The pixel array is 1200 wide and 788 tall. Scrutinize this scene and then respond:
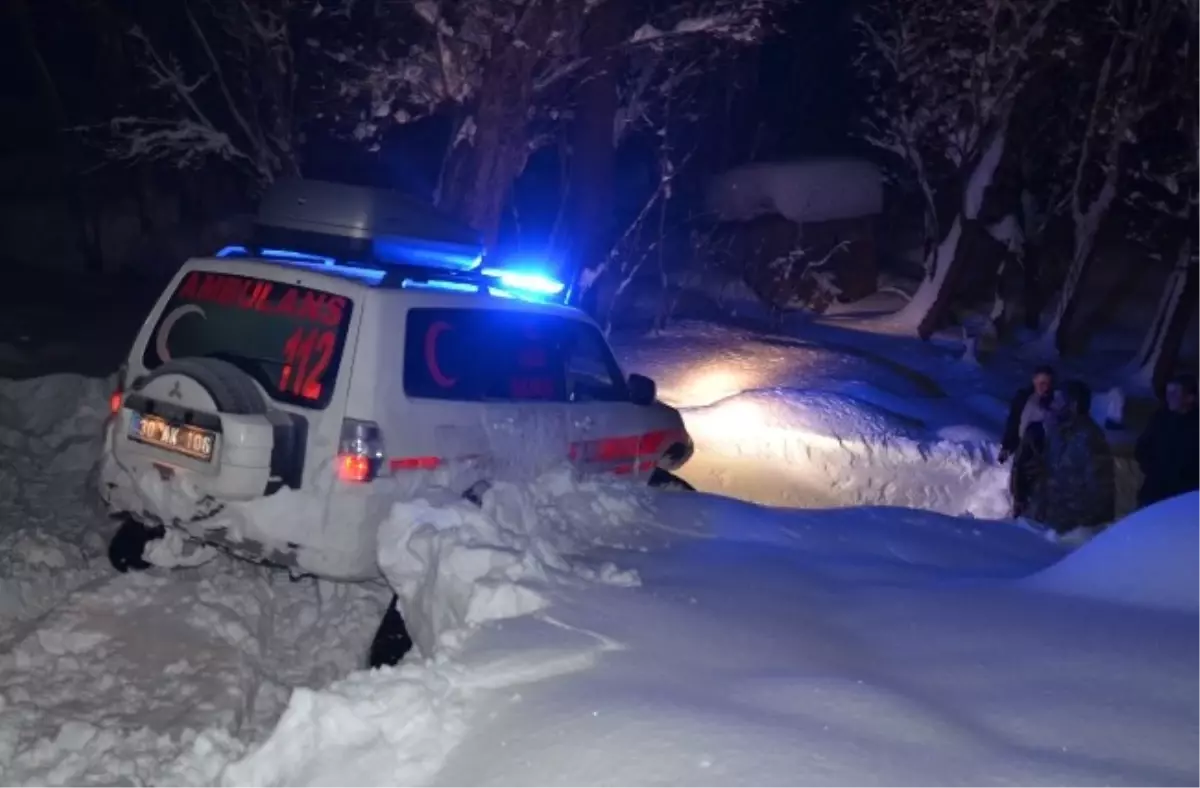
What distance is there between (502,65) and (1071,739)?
9340 millimetres

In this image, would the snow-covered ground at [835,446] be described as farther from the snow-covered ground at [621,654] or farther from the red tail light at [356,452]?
the red tail light at [356,452]

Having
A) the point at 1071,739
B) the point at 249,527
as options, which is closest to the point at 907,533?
the point at 1071,739

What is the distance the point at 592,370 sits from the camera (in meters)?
6.90

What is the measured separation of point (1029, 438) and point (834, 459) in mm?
3076

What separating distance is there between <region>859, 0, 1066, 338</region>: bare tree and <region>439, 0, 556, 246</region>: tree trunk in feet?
34.0

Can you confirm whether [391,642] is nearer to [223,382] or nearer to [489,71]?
[223,382]

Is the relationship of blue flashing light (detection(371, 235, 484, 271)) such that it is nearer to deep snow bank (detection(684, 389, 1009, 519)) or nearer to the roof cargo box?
the roof cargo box

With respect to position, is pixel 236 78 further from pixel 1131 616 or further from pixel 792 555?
pixel 1131 616

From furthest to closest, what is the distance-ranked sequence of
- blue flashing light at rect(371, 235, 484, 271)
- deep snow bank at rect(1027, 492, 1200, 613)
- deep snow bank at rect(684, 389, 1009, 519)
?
deep snow bank at rect(684, 389, 1009, 519), blue flashing light at rect(371, 235, 484, 271), deep snow bank at rect(1027, 492, 1200, 613)

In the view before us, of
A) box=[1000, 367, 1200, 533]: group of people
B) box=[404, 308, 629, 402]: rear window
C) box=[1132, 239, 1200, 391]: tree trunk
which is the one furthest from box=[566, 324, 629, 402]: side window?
box=[1132, 239, 1200, 391]: tree trunk

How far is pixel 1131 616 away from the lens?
4082mm

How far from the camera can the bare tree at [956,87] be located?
18.2m

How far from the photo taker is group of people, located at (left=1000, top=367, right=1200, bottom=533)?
7.12 metres

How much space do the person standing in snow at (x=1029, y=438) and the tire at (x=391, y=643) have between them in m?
5.11
